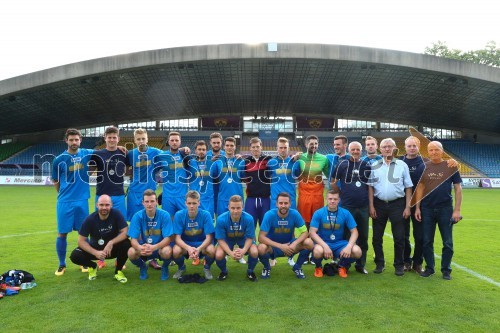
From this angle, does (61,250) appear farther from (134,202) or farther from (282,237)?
(282,237)

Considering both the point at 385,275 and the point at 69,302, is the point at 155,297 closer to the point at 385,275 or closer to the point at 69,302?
Result: the point at 69,302

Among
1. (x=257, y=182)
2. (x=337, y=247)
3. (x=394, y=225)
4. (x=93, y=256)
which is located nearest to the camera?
(x=93, y=256)

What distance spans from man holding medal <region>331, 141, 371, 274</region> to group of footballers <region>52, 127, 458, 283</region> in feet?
0.05

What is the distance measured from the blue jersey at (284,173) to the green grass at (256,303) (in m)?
1.31

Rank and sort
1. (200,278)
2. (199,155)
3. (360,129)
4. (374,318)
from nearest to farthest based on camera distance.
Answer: (374,318) → (200,278) → (199,155) → (360,129)

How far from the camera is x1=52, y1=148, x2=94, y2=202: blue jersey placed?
18.1 ft

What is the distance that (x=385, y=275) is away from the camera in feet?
17.1

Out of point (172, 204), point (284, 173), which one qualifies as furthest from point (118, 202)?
point (284, 173)

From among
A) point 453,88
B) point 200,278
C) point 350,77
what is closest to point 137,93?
point 350,77

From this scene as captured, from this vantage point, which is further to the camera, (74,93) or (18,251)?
(74,93)

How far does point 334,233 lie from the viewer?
5309 mm

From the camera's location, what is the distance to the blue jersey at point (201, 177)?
645 cm

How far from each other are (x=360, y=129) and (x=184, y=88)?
1896 centimetres

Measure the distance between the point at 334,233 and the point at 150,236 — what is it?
2.63 m
